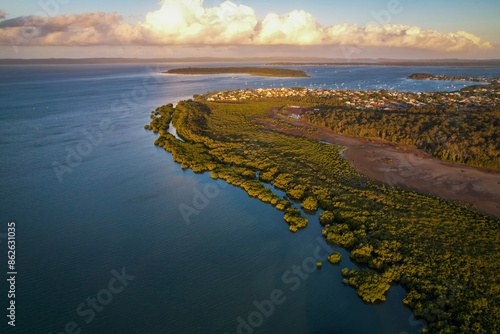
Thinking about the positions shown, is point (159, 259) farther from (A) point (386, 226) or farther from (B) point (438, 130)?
(B) point (438, 130)

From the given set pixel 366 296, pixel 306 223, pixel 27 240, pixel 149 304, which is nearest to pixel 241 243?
pixel 306 223

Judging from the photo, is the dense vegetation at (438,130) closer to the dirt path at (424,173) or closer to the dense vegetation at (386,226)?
the dirt path at (424,173)

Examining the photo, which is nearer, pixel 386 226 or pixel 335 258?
pixel 335 258

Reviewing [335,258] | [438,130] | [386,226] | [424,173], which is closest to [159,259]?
[335,258]

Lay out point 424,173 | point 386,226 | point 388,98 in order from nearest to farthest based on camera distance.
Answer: point 386,226
point 424,173
point 388,98

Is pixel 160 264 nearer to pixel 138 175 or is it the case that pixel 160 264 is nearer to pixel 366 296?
pixel 366 296
